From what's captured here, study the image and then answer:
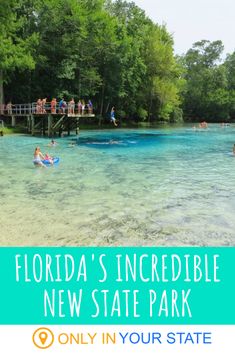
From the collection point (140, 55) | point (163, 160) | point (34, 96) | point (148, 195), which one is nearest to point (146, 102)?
point (140, 55)

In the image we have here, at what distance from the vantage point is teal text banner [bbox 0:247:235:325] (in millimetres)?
5781

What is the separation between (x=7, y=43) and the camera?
4297 cm

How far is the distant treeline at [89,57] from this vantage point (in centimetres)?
4693

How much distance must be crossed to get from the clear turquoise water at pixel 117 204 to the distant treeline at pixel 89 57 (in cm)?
2906

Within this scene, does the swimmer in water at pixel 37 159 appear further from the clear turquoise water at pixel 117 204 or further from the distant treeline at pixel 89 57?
the distant treeline at pixel 89 57

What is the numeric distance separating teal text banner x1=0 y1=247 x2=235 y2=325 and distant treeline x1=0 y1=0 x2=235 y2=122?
39.7 metres

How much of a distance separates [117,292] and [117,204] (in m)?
6.13

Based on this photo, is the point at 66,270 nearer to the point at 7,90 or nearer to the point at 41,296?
the point at 41,296
